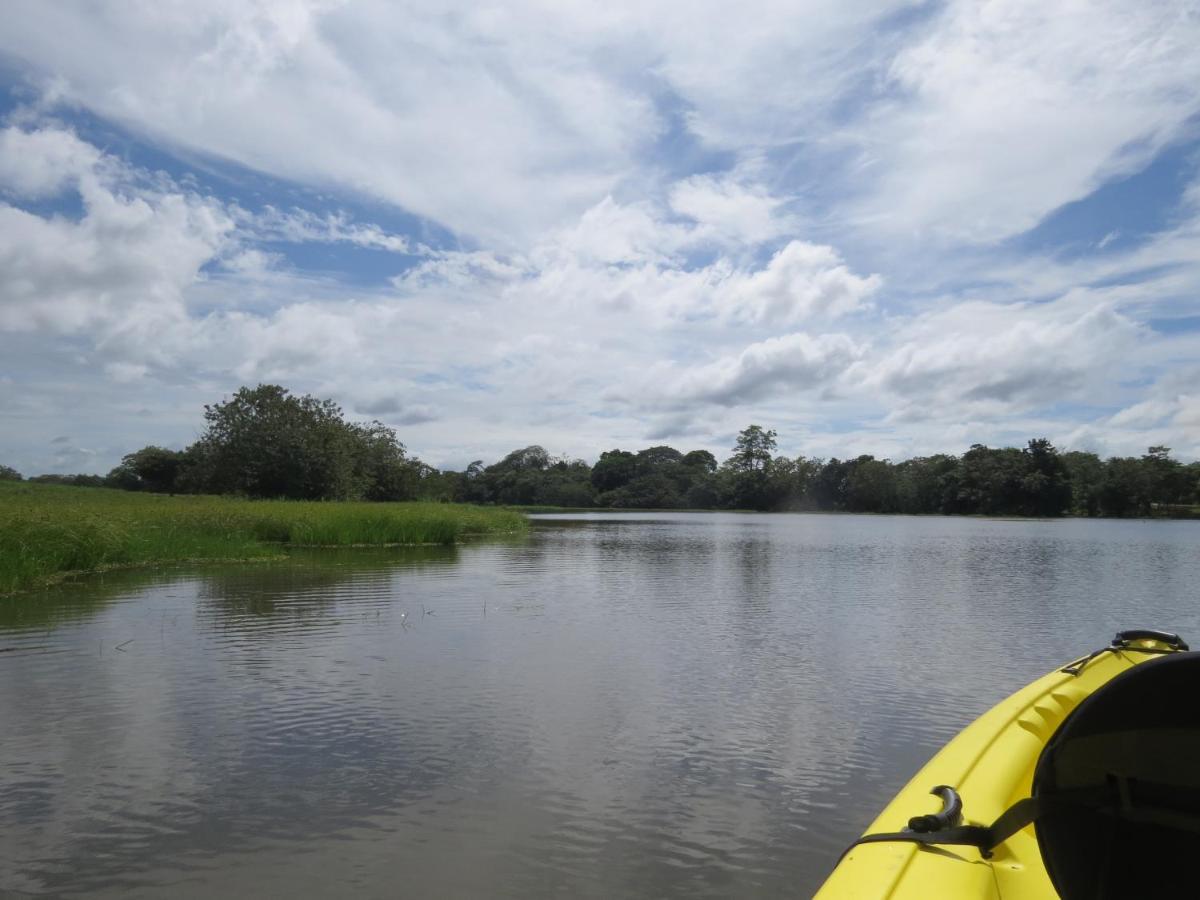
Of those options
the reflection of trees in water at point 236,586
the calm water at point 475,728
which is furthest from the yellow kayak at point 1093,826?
the reflection of trees in water at point 236,586

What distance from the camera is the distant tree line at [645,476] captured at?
44125 millimetres

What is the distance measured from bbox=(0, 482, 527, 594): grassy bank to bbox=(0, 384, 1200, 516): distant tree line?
41.9 feet

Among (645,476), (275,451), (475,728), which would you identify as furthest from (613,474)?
(475,728)

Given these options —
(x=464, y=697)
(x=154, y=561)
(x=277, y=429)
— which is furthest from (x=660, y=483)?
(x=464, y=697)

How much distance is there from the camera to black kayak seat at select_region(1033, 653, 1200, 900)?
7.66 feet

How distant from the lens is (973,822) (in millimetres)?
3016

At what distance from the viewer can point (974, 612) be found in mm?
13867

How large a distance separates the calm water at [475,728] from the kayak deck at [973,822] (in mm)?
1235

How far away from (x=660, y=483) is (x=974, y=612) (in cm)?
10631

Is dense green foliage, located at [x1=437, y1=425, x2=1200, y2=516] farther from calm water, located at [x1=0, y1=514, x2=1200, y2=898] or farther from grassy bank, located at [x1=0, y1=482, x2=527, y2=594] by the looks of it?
calm water, located at [x1=0, y1=514, x2=1200, y2=898]

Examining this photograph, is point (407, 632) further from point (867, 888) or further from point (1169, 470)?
point (1169, 470)

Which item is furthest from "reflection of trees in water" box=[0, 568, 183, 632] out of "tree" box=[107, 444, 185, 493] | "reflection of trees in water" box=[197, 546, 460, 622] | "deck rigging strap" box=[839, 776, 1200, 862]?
"tree" box=[107, 444, 185, 493]

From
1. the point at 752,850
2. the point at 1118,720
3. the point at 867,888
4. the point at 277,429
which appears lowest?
the point at 752,850

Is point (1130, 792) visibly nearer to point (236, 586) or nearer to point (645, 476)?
point (236, 586)
